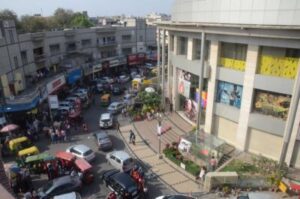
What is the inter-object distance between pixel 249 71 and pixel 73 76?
105 feet

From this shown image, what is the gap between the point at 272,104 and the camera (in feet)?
73.9

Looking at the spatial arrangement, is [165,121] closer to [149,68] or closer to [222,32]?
[222,32]

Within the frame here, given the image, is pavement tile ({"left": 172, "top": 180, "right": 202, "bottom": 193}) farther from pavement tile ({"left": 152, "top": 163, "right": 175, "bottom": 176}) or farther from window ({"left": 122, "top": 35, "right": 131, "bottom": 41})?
window ({"left": 122, "top": 35, "right": 131, "bottom": 41})

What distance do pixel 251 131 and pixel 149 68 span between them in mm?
41931

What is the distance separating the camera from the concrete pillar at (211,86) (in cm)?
2545

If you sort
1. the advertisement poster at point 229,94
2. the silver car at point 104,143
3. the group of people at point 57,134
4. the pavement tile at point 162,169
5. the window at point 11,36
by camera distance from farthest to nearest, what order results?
the window at point 11,36 → the group of people at point 57,134 → the silver car at point 104,143 → the advertisement poster at point 229,94 → the pavement tile at point 162,169

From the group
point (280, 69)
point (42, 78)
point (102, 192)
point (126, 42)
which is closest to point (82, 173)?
point (102, 192)

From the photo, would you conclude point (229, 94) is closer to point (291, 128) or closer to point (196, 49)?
point (291, 128)

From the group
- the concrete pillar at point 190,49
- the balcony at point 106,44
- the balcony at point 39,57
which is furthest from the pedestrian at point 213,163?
the balcony at point 106,44

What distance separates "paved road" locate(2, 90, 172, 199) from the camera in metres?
20.7

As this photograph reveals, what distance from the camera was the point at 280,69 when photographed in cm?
2130

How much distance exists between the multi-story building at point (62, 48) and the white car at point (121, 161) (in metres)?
16.6

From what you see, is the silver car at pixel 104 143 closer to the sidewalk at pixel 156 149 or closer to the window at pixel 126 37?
the sidewalk at pixel 156 149

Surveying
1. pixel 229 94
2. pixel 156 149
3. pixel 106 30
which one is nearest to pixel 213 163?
pixel 156 149
